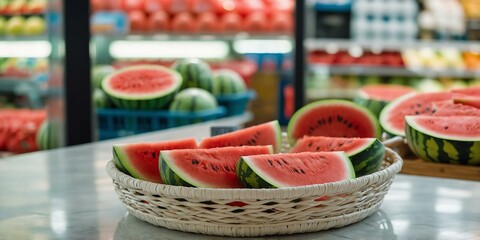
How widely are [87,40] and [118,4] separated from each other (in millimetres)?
2746

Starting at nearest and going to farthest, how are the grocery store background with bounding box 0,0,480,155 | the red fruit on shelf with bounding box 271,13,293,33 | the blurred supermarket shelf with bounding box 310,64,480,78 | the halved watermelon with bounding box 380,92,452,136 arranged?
the halved watermelon with bounding box 380,92,452,136
the grocery store background with bounding box 0,0,480,155
the red fruit on shelf with bounding box 271,13,293,33
the blurred supermarket shelf with bounding box 310,64,480,78

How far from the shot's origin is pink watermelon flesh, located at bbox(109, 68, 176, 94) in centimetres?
353

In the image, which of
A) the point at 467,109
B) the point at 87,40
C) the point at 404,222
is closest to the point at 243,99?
the point at 87,40

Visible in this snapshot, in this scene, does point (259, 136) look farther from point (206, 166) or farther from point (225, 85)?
point (225, 85)

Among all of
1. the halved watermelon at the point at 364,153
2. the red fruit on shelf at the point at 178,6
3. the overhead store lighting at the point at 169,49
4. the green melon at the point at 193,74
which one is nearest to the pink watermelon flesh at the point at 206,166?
the halved watermelon at the point at 364,153

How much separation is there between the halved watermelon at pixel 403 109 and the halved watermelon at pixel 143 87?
147 cm

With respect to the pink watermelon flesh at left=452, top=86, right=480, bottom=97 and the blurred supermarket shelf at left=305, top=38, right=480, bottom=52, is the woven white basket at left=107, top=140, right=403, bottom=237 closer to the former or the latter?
the pink watermelon flesh at left=452, top=86, right=480, bottom=97

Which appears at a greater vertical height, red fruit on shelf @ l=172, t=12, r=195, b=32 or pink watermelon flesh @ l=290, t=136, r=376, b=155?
pink watermelon flesh @ l=290, t=136, r=376, b=155

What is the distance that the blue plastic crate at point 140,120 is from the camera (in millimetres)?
3533

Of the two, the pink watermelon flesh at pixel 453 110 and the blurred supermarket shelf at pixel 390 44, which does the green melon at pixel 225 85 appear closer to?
the pink watermelon flesh at pixel 453 110

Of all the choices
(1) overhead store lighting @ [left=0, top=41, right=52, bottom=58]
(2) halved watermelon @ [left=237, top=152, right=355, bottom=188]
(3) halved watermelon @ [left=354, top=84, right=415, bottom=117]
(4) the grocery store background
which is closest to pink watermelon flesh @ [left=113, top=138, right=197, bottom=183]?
(2) halved watermelon @ [left=237, top=152, right=355, bottom=188]

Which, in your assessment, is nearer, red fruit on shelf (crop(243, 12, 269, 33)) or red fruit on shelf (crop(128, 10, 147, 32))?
red fruit on shelf (crop(243, 12, 269, 33))

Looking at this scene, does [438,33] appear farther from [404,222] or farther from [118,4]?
[404,222]

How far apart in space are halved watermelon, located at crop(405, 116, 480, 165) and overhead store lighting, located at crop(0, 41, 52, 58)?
407 cm
